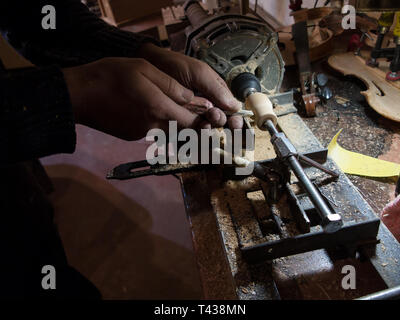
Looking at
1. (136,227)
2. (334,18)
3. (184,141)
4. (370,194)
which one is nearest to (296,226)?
(370,194)

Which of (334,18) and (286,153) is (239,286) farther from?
(334,18)

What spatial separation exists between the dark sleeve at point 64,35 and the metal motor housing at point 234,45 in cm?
20

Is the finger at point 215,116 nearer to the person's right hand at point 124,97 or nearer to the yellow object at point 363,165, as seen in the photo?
the person's right hand at point 124,97

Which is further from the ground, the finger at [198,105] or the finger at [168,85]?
the finger at [168,85]

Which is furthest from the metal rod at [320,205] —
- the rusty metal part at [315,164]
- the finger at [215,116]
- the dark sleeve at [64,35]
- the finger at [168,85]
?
the dark sleeve at [64,35]

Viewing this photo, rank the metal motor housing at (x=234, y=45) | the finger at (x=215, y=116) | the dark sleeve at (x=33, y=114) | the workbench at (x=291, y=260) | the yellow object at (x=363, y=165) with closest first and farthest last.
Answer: the dark sleeve at (x=33, y=114)
the workbench at (x=291, y=260)
the finger at (x=215, y=116)
the yellow object at (x=363, y=165)
the metal motor housing at (x=234, y=45)

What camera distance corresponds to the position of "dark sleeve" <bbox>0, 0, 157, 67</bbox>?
101cm

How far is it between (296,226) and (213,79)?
47 centimetres

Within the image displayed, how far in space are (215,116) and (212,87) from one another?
0.34ft

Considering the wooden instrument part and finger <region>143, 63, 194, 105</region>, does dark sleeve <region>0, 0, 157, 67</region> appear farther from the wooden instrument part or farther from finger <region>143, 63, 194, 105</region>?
the wooden instrument part

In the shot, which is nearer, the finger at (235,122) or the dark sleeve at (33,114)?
the dark sleeve at (33,114)

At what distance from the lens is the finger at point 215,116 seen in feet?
2.71

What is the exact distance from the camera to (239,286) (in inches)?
27.9

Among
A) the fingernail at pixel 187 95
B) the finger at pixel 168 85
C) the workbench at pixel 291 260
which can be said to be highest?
the finger at pixel 168 85
